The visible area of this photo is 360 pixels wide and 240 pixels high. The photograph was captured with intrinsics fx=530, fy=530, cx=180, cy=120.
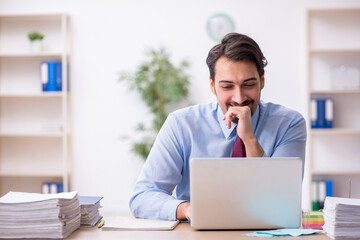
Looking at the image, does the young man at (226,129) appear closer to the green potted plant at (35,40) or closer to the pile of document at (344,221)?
the pile of document at (344,221)

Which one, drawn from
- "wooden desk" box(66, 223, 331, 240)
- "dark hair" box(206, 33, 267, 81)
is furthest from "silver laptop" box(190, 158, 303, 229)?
"dark hair" box(206, 33, 267, 81)

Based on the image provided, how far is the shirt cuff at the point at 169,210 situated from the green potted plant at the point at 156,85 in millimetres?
3224

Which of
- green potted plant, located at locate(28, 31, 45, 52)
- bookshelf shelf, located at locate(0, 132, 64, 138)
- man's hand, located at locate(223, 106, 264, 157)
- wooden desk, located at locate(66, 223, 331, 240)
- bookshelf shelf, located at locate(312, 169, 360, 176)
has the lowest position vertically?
bookshelf shelf, located at locate(312, 169, 360, 176)

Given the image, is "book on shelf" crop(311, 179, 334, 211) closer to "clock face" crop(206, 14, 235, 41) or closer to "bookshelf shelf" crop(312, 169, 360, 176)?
"bookshelf shelf" crop(312, 169, 360, 176)

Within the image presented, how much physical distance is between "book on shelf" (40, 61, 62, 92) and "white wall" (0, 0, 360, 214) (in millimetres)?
232

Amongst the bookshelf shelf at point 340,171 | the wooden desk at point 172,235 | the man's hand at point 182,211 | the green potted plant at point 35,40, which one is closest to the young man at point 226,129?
the man's hand at point 182,211

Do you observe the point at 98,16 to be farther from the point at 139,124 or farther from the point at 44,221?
the point at 44,221

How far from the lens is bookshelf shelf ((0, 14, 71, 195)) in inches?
220

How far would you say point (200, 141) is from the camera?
7.55 ft

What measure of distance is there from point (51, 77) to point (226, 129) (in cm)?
344

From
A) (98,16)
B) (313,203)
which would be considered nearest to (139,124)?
A: (98,16)

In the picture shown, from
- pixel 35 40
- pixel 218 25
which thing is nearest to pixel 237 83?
pixel 218 25

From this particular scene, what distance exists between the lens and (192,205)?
5.52ft

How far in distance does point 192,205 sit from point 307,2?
418 cm
